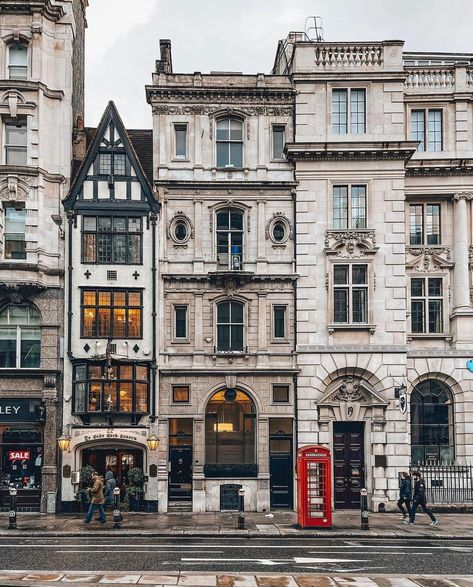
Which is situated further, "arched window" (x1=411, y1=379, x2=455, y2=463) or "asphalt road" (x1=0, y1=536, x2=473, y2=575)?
"arched window" (x1=411, y1=379, x2=455, y2=463)

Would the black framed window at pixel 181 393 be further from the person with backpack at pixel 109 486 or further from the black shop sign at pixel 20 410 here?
the black shop sign at pixel 20 410

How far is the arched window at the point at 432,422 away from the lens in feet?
113

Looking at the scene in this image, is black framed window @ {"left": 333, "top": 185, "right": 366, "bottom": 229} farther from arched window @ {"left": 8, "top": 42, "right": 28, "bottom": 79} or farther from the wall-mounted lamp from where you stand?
arched window @ {"left": 8, "top": 42, "right": 28, "bottom": 79}

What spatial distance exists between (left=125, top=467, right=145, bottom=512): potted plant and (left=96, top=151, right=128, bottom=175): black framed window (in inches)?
471

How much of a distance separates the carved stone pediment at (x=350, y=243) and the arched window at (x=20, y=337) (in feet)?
39.7

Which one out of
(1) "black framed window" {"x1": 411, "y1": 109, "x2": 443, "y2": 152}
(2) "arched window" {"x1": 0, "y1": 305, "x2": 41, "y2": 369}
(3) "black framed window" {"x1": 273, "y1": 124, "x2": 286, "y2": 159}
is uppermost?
(1) "black framed window" {"x1": 411, "y1": 109, "x2": 443, "y2": 152}

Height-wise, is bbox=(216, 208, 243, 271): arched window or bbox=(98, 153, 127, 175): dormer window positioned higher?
bbox=(98, 153, 127, 175): dormer window

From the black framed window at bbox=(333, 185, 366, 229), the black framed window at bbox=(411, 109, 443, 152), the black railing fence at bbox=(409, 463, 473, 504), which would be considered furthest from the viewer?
the black framed window at bbox=(411, 109, 443, 152)

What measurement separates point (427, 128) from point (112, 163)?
44.6ft

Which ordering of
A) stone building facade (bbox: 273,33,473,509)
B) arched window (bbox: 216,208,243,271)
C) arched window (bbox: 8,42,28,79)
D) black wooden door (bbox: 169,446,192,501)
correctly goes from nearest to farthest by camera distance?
black wooden door (bbox: 169,446,192,501) < stone building facade (bbox: 273,33,473,509) < arched window (bbox: 8,42,28,79) < arched window (bbox: 216,208,243,271)

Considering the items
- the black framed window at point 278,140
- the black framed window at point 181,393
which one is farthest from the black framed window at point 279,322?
the black framed window at point 278,140

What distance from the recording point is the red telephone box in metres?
27.0

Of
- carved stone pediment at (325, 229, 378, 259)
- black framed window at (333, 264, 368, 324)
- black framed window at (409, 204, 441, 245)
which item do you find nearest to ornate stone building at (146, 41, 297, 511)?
carved stone pediment at (325, 229, 378, 259)

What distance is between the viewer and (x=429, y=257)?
35031 mm
